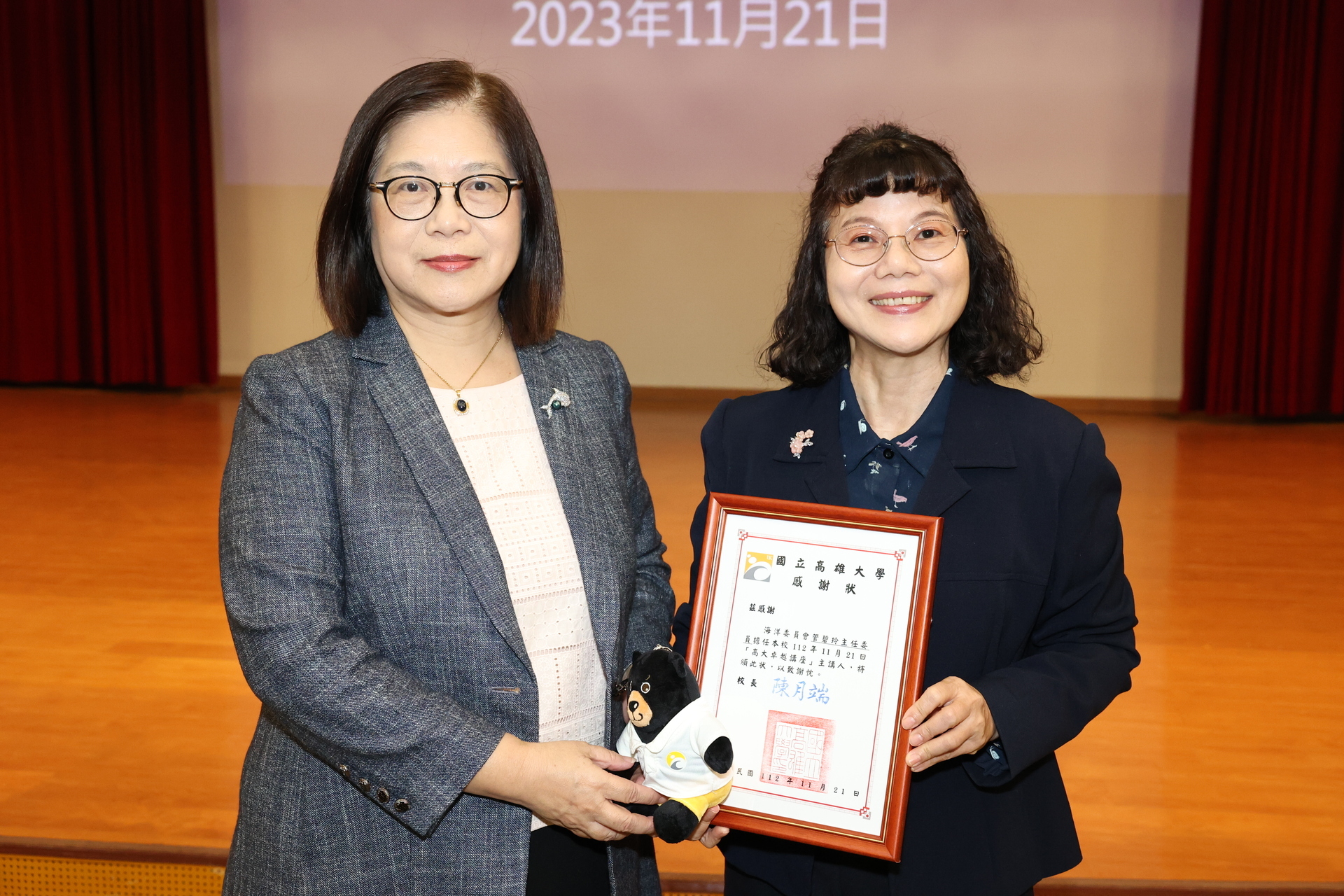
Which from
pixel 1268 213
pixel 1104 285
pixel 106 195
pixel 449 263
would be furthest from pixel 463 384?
pixel 106 195

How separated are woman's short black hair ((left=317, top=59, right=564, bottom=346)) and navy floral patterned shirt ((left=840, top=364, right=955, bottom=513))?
420 millimetres

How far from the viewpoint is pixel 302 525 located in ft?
3.91

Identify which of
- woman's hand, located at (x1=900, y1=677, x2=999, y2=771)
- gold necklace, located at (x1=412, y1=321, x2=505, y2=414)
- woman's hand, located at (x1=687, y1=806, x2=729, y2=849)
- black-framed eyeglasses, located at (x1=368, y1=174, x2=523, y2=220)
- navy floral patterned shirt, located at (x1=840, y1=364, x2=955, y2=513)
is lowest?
woman's hand, located at (x1=687, y1=806, x2=729, y2=849)

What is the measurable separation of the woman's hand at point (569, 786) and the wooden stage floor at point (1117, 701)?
3.98ft

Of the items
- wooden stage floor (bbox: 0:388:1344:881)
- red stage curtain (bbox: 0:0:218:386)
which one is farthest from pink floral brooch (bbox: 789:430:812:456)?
red stage curtain (bbox: 0:0:218:386)

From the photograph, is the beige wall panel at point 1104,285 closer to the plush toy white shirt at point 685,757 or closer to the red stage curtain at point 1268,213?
the red stage curtain at point 1268,213

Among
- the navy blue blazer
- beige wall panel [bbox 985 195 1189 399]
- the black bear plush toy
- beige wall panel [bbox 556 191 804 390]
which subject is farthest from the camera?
beige wall panel [bbox 556 191 804 390]

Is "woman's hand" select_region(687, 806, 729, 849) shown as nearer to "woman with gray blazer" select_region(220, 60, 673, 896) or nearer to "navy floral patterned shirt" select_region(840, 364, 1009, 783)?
"woman with gray blazer" select_region(220, 60, 673, 896)

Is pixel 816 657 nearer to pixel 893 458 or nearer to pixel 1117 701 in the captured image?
pixel 893 458

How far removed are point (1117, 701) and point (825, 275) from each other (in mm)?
2199

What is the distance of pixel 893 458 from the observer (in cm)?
138

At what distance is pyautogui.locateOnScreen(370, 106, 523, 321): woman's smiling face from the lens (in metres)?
1.29

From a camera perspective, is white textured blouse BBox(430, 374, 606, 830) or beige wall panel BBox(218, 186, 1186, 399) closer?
white textured blouse BBox(430, 374, 606, 830)

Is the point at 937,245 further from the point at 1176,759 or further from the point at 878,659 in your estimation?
the point at 1176,759
